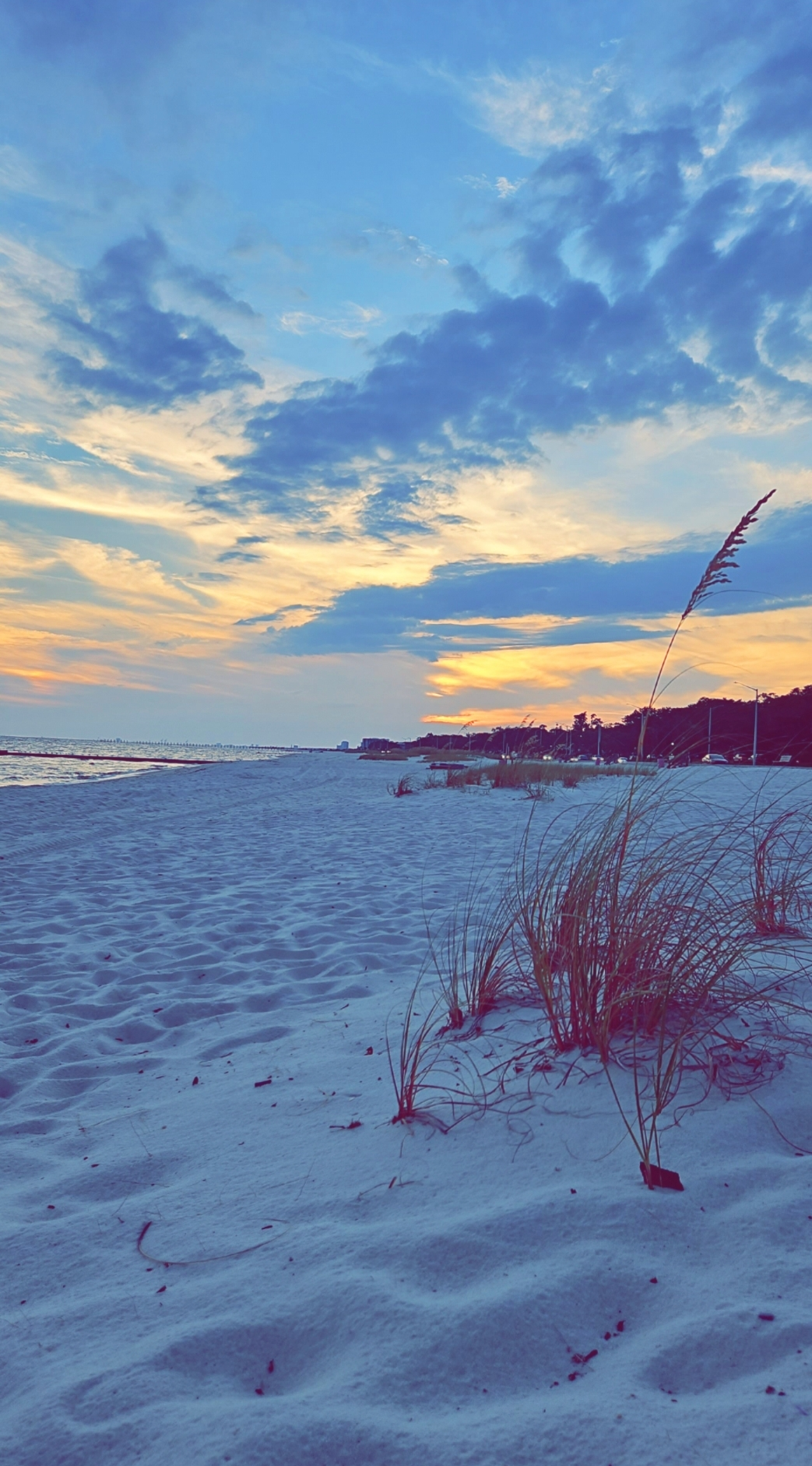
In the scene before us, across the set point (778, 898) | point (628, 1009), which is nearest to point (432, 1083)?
point (628, 1009)

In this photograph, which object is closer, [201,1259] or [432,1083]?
[201,1259]

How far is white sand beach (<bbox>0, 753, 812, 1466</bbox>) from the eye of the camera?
1.18 m

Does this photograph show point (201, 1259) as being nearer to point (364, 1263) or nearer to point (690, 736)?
point (364, 1263)

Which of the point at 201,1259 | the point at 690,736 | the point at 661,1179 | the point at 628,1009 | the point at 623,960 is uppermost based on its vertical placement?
the point at 690,736

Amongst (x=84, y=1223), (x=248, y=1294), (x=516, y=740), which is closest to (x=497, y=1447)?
(x=248, y=1294)

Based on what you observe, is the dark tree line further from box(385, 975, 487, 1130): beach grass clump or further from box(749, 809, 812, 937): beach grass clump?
box(385, 975, 487, 1130): beach grass clump

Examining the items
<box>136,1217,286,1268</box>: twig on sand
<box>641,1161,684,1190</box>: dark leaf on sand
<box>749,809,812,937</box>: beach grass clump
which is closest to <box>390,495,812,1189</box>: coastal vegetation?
<box>641,1161,684,1190</box>: dark leaf on sand

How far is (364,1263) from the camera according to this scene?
1.54 meters

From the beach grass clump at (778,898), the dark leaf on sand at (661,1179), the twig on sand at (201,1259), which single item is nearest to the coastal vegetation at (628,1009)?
the dark leaf on sand at (661,1179)

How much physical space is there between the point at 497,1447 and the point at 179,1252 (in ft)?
2.62

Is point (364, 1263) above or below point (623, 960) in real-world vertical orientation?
below

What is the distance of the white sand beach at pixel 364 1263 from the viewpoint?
1177 mm

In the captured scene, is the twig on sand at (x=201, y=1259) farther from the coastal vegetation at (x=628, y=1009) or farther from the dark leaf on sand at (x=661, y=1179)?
the dark leaf on sand at (x=661, y=1179)

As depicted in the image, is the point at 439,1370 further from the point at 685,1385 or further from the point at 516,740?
the point at 516,740
